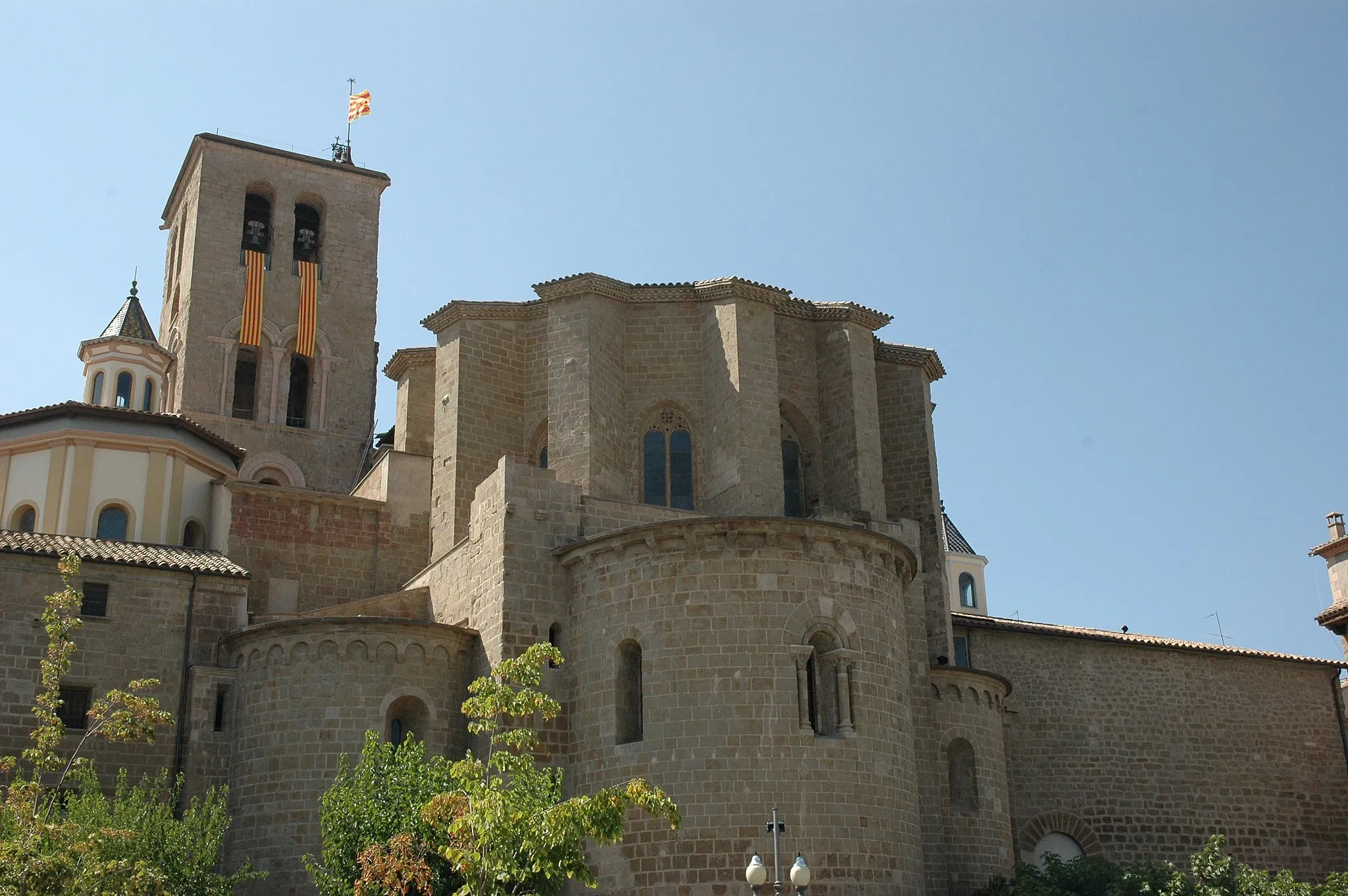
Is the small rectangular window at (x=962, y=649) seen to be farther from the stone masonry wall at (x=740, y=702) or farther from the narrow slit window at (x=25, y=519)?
the narrow slit window at (x=25, y=519)

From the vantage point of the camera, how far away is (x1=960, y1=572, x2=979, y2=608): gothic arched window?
59.2m

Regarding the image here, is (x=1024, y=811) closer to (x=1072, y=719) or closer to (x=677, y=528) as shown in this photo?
(x=1072, y=719)

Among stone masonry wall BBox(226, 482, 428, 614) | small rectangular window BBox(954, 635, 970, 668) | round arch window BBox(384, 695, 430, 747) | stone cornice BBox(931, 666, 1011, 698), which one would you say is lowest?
round arch window BBox(384, 695, 430, 747)

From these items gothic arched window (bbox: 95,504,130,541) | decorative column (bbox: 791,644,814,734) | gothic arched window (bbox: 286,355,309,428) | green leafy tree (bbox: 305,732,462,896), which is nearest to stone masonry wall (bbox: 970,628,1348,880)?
decorative column (bbox: 791,644,814,734)

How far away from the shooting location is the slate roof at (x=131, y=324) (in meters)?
38.8

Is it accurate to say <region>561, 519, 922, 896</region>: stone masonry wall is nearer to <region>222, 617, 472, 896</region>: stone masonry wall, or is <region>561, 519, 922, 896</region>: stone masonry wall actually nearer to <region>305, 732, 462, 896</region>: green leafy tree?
<region>222, 617, 472, 896</region>: stone masonry wall

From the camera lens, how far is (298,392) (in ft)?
148

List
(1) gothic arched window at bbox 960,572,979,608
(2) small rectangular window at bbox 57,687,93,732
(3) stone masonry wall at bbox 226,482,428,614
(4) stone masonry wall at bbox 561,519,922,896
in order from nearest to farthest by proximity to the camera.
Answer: (4) stone masonry wall at bbox 561,519,922,896 < (2) small rectangular window at bbox 57,687,93,732 < (3) stone masonry wall at bbox 226,482,428,614 < (1) gothic arched window at bbox 960,572,979,608

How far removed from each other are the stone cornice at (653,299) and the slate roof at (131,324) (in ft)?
37.0

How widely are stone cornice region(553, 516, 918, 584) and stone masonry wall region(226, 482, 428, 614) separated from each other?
337 inches

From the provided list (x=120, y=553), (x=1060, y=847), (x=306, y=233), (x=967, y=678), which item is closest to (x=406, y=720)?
(x=120, y=553)

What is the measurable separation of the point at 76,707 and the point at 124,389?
47.8 ft

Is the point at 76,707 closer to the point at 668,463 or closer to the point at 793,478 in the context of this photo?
the point at 668,463

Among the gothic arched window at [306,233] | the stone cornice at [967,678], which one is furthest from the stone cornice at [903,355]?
the gothic arched window at [306,233]
